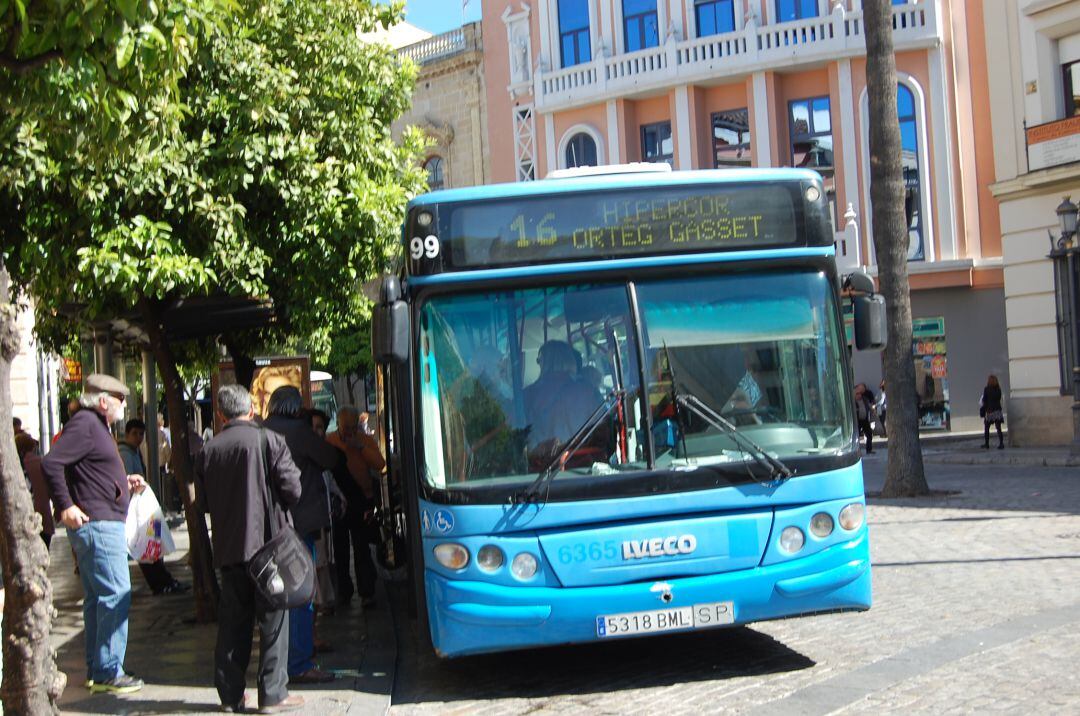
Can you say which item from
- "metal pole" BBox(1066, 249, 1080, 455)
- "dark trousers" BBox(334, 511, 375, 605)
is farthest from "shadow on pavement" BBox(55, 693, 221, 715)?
"metal pole" BBox(1066, 249, 1080, 455)

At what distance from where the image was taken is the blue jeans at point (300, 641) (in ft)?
26.1

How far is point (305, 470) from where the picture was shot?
8.47m

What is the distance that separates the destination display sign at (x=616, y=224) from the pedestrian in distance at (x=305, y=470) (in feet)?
5.56

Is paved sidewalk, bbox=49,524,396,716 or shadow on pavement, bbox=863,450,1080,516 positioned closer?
paved sidewalk, bbox=49,524,396,716

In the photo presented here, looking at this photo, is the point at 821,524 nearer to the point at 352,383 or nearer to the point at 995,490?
the point at 995,490

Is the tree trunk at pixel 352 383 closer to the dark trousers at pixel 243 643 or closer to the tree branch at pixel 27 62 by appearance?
the dark trousers at pixel 243 643

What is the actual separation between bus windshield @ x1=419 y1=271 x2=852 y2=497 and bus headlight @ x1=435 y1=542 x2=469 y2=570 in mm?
317

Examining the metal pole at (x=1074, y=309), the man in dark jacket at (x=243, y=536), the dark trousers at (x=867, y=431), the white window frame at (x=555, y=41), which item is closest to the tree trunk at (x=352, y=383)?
the white window frame at (x=555, y=41)

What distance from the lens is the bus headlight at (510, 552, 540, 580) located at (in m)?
7.19

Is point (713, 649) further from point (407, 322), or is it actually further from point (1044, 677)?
point (407, 322)

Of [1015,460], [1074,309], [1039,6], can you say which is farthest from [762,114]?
[1015,460]

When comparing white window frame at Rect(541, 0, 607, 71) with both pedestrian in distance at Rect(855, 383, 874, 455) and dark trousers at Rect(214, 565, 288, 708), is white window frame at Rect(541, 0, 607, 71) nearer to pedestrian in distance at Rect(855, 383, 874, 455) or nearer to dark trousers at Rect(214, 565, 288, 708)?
pedestrian in distance at Rect(855, 383, 874, 455)

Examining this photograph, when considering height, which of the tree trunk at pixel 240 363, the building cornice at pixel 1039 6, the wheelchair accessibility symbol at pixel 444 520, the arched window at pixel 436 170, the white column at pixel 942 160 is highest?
the arched window at pixel 436 170

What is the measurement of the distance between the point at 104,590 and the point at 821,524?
13.2 ft
